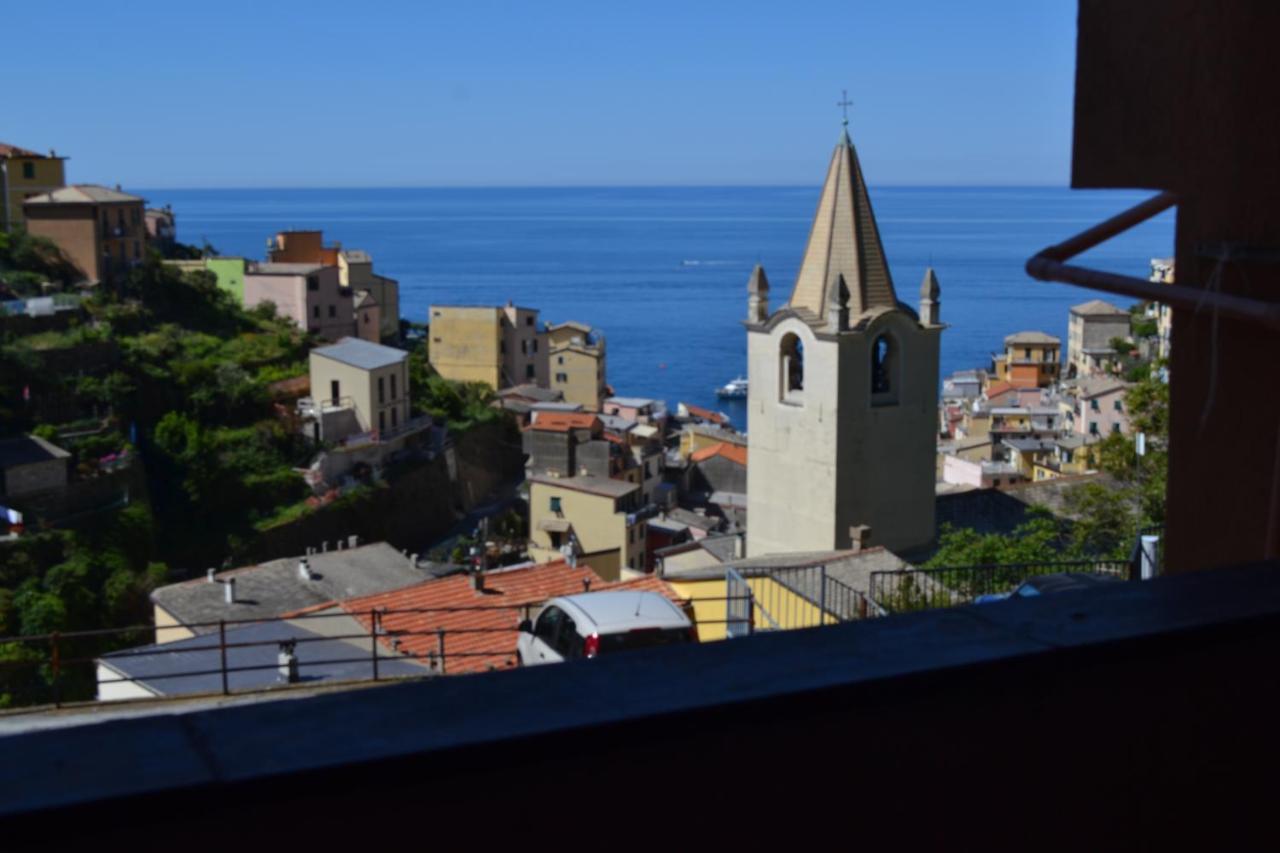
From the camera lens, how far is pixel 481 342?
52719 mm

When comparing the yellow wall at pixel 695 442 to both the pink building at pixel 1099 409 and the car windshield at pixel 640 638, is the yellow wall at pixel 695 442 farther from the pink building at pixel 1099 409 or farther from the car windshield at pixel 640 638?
the car windshield at pixel 640 638

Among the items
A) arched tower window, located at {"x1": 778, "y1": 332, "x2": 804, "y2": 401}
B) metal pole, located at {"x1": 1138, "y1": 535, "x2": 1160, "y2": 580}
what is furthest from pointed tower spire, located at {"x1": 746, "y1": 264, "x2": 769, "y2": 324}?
metal pole, located at {"x1": 1138, "y1": 535, "x2": 1160, "y2": 580}

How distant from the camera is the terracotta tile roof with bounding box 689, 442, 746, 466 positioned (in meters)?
41.8

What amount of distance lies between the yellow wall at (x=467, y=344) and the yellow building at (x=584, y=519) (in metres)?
19.4

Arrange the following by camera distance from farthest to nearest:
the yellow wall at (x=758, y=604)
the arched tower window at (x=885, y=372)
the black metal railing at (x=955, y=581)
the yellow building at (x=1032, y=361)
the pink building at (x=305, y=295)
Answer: the yellow building at (x=1032, y=361)
the pink building at (x=305, y=295)
the arched tower window at (x=885, y=372)
the yellow wall at (x=758, y=604)
the black metal railing at (x=955, y=581)

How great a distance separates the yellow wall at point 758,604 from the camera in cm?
1081

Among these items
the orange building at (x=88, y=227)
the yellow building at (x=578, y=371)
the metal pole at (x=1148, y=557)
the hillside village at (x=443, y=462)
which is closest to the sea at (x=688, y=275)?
the hillside village at (x=443, y=462)

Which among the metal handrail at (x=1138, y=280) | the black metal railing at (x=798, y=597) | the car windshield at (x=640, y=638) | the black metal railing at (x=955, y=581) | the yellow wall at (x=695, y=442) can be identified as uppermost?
the metal handrail at (x=1138, y=280)

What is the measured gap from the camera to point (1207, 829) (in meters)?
1.78

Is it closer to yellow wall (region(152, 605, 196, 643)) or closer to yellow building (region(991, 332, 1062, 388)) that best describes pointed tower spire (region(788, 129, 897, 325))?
yellow wall (region(152, 605, 196, 643))

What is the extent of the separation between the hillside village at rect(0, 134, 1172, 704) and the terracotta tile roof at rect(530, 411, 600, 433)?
0.53ft

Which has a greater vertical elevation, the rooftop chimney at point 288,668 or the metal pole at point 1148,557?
the metal pole at point 1148,557

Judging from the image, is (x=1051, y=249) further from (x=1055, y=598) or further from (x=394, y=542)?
(x=394, y=542)

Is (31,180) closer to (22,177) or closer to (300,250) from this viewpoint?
(22,177)
